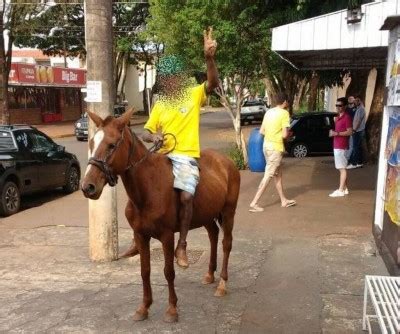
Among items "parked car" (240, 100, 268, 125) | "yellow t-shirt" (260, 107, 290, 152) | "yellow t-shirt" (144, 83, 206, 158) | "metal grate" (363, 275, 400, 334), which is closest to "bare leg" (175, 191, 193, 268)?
"yellow t-shirt" (144, 83, 206, 158)

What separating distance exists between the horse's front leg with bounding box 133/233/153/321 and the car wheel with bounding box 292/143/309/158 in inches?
529

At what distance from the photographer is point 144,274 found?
15.5ft

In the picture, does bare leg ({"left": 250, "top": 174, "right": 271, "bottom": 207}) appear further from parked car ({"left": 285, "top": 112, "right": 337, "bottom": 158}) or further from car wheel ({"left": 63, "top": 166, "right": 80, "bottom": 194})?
parked car ({"left": 285, "top": 112, "right": 337, "bottom": 158})

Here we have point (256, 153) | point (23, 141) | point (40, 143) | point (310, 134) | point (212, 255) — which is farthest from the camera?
point (310, 134)

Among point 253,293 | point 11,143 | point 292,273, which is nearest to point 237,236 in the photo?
point 292,273

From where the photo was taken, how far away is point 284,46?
7098mm

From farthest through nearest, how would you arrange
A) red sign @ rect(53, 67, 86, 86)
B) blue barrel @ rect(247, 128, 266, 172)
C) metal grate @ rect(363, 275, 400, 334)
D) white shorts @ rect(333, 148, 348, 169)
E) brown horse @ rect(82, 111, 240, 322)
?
1. red sign @ rect(53, 67, 86, 86)
2. blue barrel @ rect(247, 128, 266, 172)
3. white shorts @ rect(333, 148, 348, 169)
4. brown horse @ rect(82, 111, 240, 322)
5. metal grate @ rect(363, 275, 400, 334)

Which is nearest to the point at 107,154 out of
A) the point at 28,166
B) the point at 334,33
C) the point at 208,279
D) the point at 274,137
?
the point at 208,279

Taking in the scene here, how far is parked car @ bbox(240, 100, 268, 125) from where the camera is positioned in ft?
119

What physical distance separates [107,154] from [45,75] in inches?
1355

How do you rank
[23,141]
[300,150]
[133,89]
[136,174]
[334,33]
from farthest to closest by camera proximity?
[133,89]
[300,150]
[23,141]
[334,33]
[136,174]

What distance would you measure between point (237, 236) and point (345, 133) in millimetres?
3354

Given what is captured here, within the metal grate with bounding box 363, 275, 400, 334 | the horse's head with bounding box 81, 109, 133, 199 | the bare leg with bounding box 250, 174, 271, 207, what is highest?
the horse's head with bounding box 81, 109, 133, 199

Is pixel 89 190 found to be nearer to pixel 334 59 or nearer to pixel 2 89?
pixel 334 59
